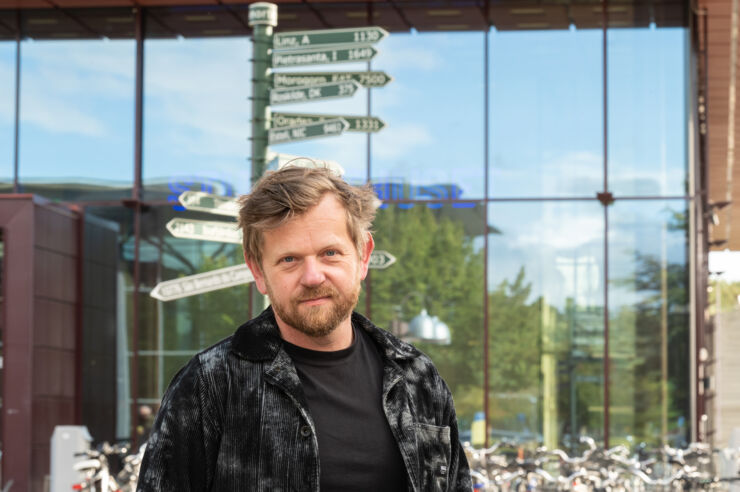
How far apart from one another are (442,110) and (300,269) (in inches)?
544

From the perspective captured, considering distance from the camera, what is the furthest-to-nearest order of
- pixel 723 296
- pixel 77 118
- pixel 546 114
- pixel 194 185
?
pixel 723 296 < pixel 77 118 < pixel 194 185 < pixel 546 114

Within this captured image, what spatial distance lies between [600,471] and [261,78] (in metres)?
6.10

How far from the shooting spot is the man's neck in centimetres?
258

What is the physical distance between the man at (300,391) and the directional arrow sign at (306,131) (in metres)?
5.03

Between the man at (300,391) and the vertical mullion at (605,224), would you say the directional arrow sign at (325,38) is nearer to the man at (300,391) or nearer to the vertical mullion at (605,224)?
the man at (300,391)

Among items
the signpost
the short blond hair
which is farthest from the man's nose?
the signpost

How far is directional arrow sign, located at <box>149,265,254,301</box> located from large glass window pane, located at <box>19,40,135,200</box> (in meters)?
9.14

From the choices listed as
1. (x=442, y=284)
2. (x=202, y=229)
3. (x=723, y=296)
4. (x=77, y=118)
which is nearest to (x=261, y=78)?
(x=202, y=229)

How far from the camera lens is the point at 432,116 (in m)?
16.2

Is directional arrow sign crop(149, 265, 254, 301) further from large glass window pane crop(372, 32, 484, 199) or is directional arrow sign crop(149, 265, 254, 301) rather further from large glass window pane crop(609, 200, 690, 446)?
large glass window pane crop(609, 200, 690, 446)

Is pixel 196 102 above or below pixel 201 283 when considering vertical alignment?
above

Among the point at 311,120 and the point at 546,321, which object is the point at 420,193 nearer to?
the point at 546,321

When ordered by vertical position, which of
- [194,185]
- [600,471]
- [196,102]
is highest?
[196,102]

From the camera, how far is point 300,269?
2531 millimetres
